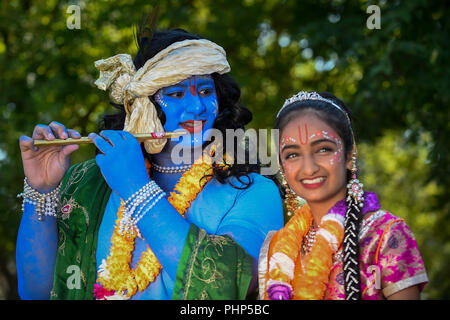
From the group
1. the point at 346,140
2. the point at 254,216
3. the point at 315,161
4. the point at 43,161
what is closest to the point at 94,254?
the point at 43,161

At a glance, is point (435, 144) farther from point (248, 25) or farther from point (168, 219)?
point (168, 219)

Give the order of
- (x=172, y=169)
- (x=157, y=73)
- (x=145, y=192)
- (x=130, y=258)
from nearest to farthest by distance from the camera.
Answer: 1. (x=145, y=192)
2. (x=130, y=258)
3. (x=157, y=73)
4. (x=172, y=169)

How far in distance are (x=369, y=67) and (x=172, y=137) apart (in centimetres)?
322

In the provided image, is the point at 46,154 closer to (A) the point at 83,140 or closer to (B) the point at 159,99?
(A) the point at 83,140

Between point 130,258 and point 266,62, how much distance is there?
208 inches

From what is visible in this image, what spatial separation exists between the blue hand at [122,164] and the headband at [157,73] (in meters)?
0.29

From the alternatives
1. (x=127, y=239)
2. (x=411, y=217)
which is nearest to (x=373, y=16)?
(x=127, y=239)

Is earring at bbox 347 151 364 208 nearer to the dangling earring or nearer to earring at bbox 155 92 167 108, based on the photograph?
the dangling earring

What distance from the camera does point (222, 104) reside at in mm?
2904

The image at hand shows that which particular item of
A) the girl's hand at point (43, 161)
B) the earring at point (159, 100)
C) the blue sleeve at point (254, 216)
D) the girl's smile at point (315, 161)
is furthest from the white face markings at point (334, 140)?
the girl's hand at point (43, 161)

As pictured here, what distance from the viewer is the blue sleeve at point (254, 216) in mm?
2342

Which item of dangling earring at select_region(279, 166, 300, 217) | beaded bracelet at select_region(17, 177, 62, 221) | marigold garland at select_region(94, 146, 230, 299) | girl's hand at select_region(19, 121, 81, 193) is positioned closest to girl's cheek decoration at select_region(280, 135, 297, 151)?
dangling earring at select_region(279, 166, 300, 217)

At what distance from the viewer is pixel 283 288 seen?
210cm

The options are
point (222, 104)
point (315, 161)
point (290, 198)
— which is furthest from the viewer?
point (222, 104)
